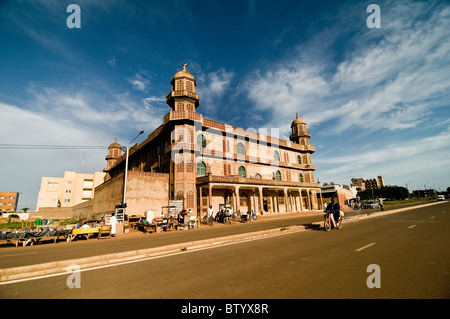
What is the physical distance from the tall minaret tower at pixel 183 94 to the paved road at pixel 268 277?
23137 millimetres

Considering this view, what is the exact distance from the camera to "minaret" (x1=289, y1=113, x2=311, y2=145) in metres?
42.5

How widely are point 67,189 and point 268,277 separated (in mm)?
72476

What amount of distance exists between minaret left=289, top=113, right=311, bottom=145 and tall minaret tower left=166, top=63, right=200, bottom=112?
24.6 metres

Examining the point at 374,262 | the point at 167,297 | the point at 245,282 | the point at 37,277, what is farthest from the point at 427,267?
the point at 37,277

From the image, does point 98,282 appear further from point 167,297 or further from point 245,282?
point 245,282

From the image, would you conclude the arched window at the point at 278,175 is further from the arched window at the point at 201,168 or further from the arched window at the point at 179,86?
the arched window at the point at 179,86

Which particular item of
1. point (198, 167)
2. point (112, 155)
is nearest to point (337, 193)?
point (198, 167)

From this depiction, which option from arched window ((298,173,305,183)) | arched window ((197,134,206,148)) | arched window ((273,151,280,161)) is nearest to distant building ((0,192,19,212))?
arched window ((197,134,206,148))

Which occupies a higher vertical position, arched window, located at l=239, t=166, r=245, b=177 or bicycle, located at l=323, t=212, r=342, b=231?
arched window, located at l=239, t=166, r=245, b=177

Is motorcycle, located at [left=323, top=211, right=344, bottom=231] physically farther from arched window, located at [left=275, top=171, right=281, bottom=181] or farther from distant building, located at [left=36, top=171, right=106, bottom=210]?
distant building, located at [left=36, top=171, right=106, bottom=210]

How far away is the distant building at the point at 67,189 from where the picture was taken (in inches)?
2218
